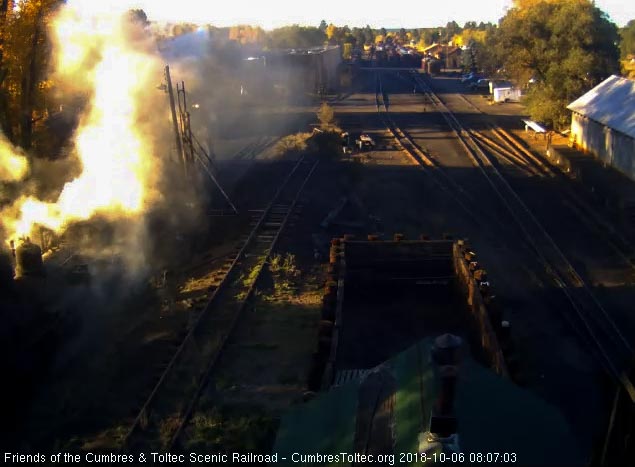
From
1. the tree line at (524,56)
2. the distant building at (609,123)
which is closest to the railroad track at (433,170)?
the distant building at (609,123)

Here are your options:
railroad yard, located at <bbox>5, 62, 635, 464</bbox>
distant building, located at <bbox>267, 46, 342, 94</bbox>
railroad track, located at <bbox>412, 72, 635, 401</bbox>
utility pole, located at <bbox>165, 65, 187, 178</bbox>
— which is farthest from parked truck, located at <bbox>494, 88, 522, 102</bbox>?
utility pole, located at <bbox>165, 65, 187, 178</bbox>

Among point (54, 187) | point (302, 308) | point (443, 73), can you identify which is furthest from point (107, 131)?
point (443, 73)

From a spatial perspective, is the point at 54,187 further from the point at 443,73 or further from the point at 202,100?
the point at 443,73

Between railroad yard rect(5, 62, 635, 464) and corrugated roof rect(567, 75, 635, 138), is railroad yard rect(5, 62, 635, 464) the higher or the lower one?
the lower one

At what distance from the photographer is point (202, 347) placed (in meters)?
10.5

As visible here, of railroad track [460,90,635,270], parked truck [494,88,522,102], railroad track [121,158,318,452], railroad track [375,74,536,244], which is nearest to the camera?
railroad track [121,158,318,452]

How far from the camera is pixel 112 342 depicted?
11.1 meters

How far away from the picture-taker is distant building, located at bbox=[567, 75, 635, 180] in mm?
21219

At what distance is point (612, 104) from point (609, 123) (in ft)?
6.18

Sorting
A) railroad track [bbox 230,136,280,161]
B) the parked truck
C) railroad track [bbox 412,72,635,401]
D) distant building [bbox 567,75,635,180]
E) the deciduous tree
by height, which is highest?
the deciduous tree

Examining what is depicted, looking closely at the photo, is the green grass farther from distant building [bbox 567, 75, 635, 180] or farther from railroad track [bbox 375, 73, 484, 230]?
distant building [bbox 567, 75, 635, 180]

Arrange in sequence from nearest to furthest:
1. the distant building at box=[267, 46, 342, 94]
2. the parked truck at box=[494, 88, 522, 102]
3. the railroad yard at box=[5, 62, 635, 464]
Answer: the railroad yard at box=[5, 62, 635, 464], the parked truck at box=[494, 88, 522, 102], the distant building at box=[267, 46, 342, 94]
